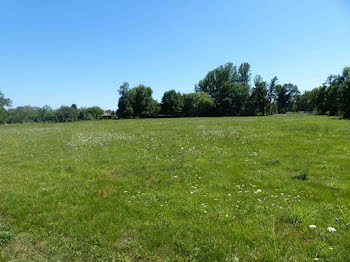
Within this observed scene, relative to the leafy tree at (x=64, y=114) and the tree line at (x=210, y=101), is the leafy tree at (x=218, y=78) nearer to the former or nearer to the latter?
the tree line at (x=210, y=101)

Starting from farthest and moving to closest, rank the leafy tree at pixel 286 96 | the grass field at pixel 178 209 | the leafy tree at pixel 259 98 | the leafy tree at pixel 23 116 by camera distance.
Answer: the leafy tree at pixel 286 96, the leafy tree at pixel 23 116, the leafy tree at pixel 259 98, the grass field at pixel 178 209

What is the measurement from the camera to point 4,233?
13.4 ft

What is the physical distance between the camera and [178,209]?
5.05 metres

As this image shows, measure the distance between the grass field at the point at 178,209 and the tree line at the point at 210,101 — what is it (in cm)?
6657

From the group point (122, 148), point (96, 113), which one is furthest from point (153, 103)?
point (122, 148)

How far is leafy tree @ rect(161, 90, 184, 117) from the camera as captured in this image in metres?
86.2

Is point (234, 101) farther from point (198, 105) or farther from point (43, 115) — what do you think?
point (43, 115)

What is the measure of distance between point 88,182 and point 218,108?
246ft

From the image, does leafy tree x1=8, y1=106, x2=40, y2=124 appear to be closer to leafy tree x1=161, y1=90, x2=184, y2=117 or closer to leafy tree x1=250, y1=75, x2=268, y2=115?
leafy tree x1=161, y1=90, x2=184, y2=117

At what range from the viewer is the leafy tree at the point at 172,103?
8625cm

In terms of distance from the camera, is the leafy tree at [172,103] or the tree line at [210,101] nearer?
the tree line at [210,101]

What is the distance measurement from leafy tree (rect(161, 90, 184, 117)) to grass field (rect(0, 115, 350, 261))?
7744cm

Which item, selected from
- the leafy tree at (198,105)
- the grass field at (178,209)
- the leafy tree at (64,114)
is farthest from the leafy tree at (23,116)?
the grass field at (178,209)

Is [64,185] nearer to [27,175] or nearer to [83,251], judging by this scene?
[27,175]
